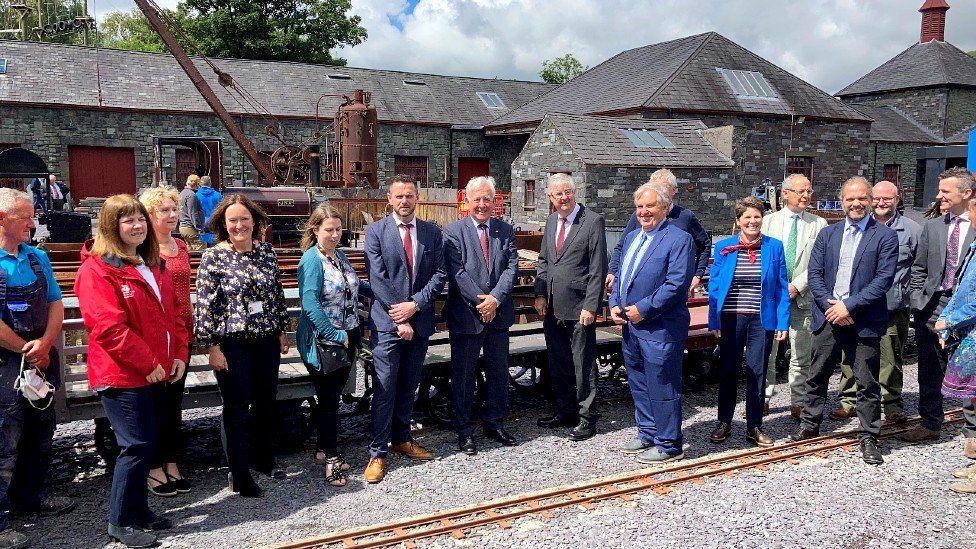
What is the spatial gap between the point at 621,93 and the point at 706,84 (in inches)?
116

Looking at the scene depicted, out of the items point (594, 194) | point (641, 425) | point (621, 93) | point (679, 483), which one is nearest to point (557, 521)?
point (679, 483)

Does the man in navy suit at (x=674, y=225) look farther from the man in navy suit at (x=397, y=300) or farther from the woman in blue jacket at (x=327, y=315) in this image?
the woman in blue jacket at (x=327, y=315)

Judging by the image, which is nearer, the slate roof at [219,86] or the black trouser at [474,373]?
the black trouser at [474,373]

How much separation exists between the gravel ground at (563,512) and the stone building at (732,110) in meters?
15.7

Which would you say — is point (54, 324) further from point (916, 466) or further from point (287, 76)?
point (287, 76)

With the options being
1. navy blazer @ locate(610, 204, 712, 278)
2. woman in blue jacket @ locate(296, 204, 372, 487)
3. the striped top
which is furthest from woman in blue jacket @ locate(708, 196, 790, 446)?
woman in blue jacket @ locate(296, 204, 372, 487)

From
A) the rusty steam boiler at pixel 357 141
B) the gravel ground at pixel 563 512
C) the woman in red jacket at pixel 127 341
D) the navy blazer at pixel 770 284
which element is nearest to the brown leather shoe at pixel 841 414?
the gravel ground at pixel 563 512

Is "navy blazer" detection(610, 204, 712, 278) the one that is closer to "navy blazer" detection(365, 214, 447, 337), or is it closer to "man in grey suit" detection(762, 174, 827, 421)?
"man in grey suit" detection(762, 174, 827, 421)

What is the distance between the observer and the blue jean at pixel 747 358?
18.0ft

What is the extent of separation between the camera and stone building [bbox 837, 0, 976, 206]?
31.7 metres

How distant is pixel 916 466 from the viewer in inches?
205

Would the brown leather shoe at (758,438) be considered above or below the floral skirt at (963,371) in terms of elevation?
below

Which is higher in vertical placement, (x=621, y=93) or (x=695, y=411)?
(x=621, y=93)

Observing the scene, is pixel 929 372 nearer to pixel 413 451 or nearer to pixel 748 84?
pixel 413 451
